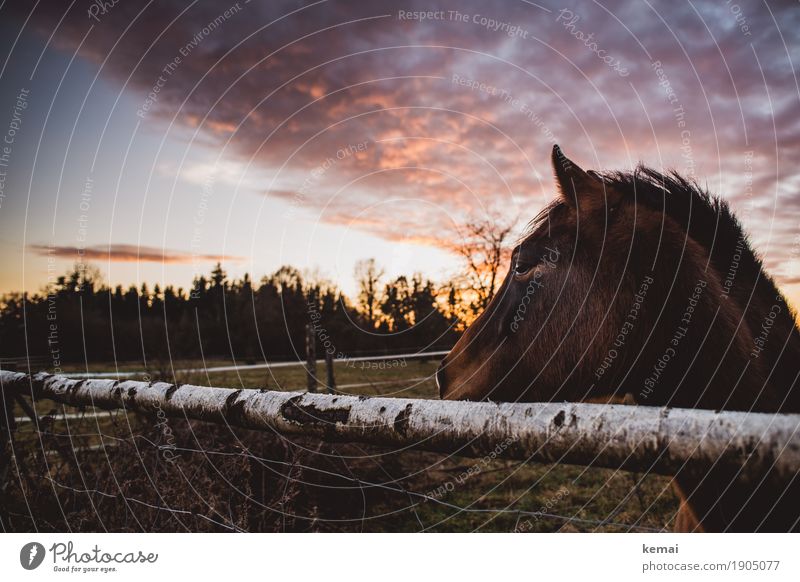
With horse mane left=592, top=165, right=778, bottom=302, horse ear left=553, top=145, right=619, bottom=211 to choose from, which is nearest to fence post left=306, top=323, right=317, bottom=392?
horse ear left=553, top=145, right=619, bottom=211

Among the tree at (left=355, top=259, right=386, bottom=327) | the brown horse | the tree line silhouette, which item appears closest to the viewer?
the brown horse

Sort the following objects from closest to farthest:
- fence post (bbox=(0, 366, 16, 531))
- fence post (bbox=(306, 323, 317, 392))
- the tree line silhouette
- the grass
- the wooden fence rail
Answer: the wooden fence rail, fence post (bbox=(0, 366, 16, 531)), the grass, the tree line silhouette, fence post (bbox=(306, 323, 317, 392))

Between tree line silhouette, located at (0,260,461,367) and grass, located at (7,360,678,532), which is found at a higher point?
tree line silhouette, located at (0,260,461,367)

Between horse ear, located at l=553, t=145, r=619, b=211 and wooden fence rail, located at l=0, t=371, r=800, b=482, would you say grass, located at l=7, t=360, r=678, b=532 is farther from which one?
horse ear, located at l=553, t=145, r=619, b=211

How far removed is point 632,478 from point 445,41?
6.11m

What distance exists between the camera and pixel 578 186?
2084mm

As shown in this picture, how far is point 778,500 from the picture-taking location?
5.09ft

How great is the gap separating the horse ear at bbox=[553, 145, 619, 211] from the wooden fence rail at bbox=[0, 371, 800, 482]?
3.74ft

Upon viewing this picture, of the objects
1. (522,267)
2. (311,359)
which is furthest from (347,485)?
(311,359)

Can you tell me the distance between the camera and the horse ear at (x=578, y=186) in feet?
6.69

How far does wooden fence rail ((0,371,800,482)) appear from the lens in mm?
1122

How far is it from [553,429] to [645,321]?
802mm

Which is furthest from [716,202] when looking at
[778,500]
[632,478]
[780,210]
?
[632,478]

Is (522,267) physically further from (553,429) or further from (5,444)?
(5,444)
